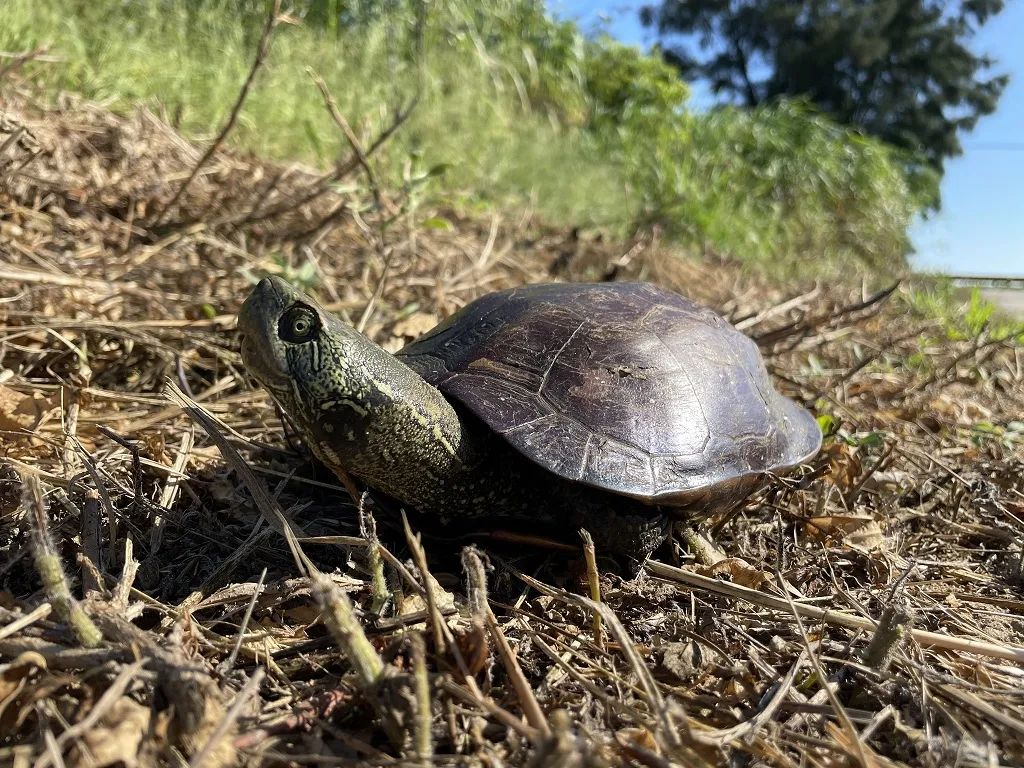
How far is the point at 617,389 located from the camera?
174 centimetres

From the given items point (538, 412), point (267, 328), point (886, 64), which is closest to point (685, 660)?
point (538, 412)

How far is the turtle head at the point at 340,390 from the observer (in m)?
1.50

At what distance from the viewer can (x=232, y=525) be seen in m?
1.72

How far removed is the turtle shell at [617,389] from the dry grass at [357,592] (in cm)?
26

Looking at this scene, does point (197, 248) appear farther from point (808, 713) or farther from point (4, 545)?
point (808, 713)

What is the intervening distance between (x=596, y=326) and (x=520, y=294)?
30 centimetres

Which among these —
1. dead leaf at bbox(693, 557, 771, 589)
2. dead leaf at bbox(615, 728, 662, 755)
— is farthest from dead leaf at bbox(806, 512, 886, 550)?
dead leaf at bbox(615, 728, 662, 755)

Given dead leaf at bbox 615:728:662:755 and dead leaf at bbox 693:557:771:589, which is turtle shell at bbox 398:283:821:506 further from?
dead leaf at bbox 615:728:662:755

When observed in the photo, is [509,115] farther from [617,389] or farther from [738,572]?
[738,572]

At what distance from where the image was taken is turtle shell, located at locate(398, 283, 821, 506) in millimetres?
1633

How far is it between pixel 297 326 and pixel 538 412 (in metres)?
0.60

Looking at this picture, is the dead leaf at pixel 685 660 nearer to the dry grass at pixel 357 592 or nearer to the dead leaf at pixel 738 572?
the dry grass at pixel 357 592

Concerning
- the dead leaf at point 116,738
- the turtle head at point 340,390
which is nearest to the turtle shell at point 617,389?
the turtle head at point 340,390

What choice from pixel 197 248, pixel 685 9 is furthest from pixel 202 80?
pixel 685 9
